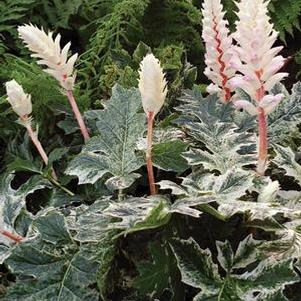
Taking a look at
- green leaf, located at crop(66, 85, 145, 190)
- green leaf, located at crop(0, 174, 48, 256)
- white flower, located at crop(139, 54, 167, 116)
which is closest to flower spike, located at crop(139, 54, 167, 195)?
white flower, located at crop(139, 54, 167, 116)

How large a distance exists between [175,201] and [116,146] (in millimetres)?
233

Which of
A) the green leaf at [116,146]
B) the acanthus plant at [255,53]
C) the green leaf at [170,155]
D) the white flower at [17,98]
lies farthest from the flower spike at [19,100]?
the acanthus plant at [255,53]

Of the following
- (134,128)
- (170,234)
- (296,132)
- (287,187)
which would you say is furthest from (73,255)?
(296,132)

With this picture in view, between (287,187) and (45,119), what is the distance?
0.63 m

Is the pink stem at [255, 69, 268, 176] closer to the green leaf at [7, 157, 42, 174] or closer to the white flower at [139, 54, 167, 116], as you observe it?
the white flower at [139, 54, 167, 116]

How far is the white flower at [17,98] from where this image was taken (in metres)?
1.32

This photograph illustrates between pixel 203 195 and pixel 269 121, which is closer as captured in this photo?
pixel 203 195

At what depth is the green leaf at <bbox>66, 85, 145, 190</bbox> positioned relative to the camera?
122 centimetres

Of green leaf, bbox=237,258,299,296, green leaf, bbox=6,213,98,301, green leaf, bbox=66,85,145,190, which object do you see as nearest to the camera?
green leaf, bbox=237,258,299,296

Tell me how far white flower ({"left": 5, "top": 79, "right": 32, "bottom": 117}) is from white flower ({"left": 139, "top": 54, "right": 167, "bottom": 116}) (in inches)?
12.0

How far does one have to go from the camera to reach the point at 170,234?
3.76 ft

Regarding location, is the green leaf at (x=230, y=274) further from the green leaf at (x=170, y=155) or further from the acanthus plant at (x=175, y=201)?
the green leaf at (x=170, y=155)

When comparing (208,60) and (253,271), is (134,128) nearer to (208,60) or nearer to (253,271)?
(208,60)

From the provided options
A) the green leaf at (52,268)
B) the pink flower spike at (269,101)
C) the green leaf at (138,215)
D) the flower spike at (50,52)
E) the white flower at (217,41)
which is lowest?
the green leaf at (52,268)
